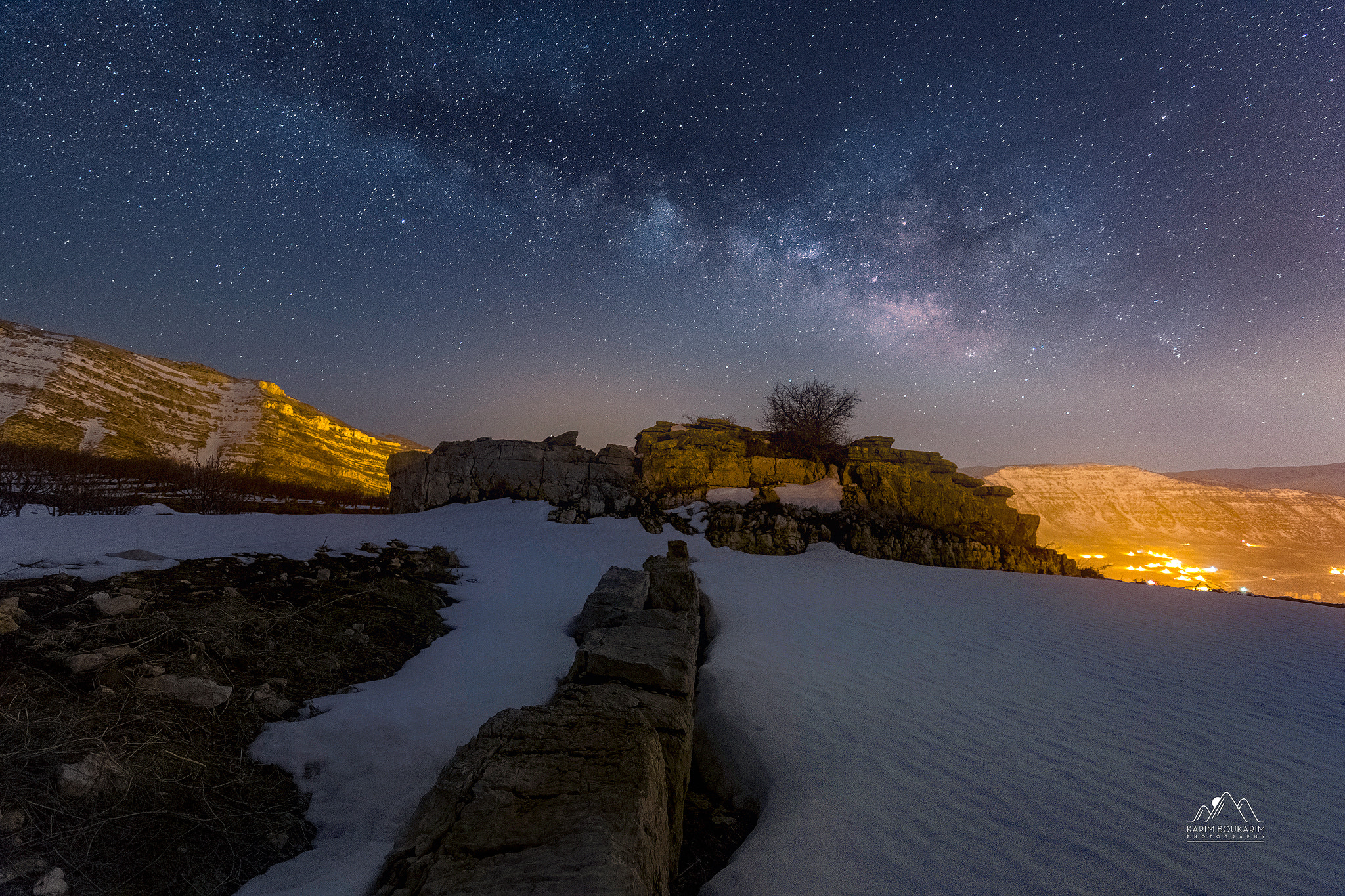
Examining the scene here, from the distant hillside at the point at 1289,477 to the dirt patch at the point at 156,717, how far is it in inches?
6156

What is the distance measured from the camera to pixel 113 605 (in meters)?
4.05

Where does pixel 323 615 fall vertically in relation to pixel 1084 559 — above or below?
above

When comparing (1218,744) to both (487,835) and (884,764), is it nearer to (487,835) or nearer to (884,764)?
(884,764)

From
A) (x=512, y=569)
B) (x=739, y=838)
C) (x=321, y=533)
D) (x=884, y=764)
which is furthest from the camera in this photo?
(x=512, y=569)

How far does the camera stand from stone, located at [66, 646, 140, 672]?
3.20 metres

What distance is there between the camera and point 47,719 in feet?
8.81

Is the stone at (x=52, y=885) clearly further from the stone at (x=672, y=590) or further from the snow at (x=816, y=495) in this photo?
the snow at (x=816, y=495)

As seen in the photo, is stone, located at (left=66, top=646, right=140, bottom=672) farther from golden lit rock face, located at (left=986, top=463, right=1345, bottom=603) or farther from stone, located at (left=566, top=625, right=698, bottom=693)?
golden lit rock face, located at (left=986, top=463, right=1345, bottom=603)

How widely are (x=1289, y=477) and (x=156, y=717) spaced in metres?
214

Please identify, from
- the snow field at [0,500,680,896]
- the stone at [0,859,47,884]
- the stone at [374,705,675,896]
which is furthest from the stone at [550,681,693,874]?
the stone at [0,859,47,884]

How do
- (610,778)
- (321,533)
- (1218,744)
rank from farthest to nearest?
(321,533) → (1218,744) → (610,778)

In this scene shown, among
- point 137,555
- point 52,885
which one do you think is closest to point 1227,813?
point 52,885

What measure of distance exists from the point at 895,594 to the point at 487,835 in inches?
421

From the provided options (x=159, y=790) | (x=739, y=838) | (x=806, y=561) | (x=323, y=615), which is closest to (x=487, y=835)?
(x=739, y=838)
